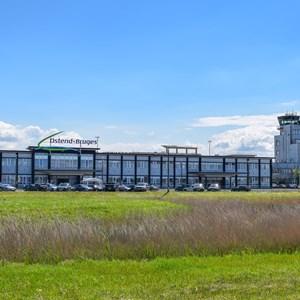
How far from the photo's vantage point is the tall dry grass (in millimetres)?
16016

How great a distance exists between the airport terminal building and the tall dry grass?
12145 centimetres

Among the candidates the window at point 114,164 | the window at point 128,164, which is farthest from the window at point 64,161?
the window at point 128,164

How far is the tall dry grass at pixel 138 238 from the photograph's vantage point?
16.0 meters

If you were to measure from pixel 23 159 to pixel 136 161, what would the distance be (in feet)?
93.6

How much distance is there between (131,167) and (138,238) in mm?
132662

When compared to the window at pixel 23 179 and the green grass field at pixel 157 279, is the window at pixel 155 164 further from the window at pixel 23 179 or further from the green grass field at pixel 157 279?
the green grass field at pixel 157 279

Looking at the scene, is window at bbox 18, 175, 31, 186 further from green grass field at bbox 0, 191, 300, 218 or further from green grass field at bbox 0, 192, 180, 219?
green grass field at bbox 0, 192, 180, 219

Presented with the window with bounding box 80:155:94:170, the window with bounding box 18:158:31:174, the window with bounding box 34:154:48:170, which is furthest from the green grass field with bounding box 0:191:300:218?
the window with bounding box 80:155:94:170

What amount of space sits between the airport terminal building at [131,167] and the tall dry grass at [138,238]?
121 metres

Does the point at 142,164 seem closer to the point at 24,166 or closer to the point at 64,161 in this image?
the point at 64,161

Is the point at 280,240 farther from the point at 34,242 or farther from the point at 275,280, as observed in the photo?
the point at 34,242

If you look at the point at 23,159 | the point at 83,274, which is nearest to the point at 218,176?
the point at 23,159

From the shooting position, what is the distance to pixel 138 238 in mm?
17422

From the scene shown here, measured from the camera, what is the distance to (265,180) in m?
164
